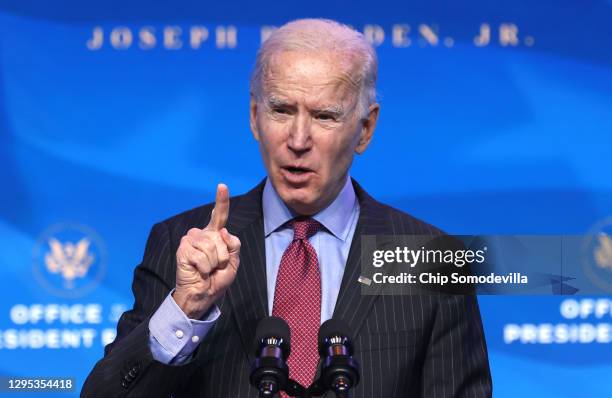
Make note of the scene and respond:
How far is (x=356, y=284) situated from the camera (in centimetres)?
217

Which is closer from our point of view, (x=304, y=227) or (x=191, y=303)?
(x=191, y=303)

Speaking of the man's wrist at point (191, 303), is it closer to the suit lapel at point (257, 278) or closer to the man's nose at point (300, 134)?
the suit lapel at point (257, 278)

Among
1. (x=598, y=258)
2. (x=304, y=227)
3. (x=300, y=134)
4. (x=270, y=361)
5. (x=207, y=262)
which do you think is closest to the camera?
(x=270, y=361)

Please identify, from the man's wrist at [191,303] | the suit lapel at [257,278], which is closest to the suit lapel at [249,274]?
the suit lapel at [257,278]

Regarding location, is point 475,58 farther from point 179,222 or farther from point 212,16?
point 179,222

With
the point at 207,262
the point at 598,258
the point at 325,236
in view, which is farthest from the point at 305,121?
the point at 598,258

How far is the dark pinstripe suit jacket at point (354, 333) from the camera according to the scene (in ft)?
6.82

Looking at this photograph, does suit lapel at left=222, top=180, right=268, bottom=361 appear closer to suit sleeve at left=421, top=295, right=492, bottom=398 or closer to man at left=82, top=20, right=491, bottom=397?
man at left=82, top=20, right=491, bottom=397

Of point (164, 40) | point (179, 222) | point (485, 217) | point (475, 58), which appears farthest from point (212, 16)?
point (179, 222)

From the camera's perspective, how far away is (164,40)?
3512 millimetres

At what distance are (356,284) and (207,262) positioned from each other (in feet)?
1.48

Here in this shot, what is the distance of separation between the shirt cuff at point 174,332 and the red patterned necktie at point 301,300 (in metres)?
0.25

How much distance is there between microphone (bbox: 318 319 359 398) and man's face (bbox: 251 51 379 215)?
548 millimetres

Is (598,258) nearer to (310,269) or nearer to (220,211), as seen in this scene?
(310,269)
